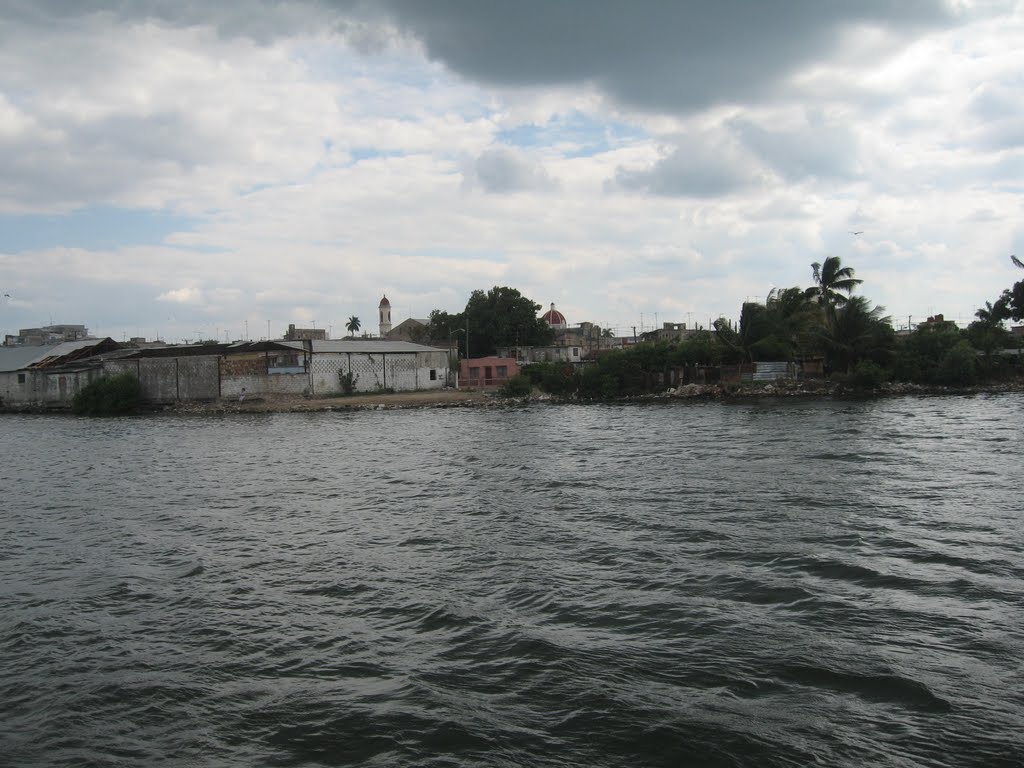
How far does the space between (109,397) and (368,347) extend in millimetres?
18665

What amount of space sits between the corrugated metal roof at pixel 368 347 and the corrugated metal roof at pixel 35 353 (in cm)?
2209

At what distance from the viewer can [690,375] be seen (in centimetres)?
5550

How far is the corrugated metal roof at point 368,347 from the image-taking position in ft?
181

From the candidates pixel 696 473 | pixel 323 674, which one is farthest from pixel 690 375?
pixel 323 674

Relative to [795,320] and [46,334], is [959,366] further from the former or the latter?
[46,334]

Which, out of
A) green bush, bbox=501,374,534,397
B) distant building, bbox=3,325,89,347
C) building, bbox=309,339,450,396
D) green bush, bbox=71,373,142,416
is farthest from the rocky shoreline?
distant building, bbox=3,325,89,347

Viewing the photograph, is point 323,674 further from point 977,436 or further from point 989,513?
point 977,436

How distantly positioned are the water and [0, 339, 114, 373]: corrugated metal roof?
160ft

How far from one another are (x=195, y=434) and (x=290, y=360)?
680 inches

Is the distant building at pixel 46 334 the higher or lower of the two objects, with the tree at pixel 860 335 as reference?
higher

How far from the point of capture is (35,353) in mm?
63125

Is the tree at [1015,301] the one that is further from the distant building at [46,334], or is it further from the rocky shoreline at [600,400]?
the distant building at [46,334]

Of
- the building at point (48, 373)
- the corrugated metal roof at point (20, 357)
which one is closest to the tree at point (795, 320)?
the building at point (48, 373)

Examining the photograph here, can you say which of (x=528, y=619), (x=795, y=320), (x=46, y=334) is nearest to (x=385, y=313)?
(x=46, y=334)
